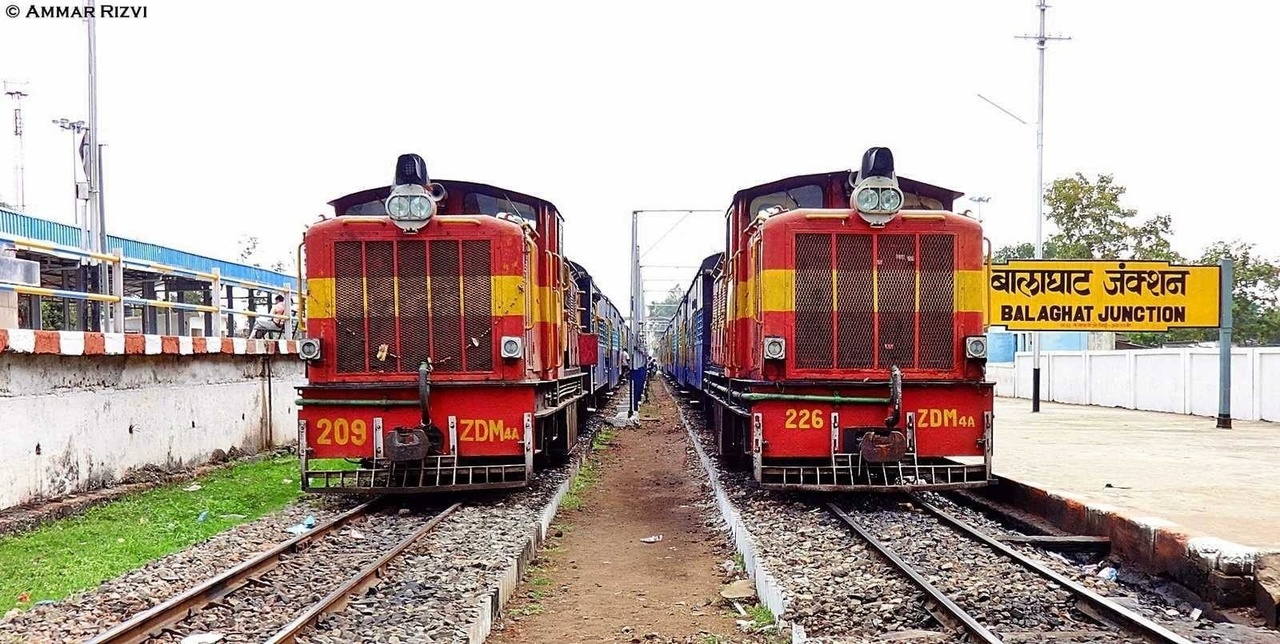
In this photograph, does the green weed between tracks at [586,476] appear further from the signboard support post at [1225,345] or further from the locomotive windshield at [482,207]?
the signboard support post at [1225,345]

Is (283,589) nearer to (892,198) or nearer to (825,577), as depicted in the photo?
(825,577)

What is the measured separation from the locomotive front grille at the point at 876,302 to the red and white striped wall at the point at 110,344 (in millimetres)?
6479

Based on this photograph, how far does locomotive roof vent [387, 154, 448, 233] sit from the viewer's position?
9312 millimetres

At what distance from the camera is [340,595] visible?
5.75 meters

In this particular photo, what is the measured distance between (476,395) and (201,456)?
4657 mm

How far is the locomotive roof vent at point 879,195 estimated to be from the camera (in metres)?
8.97

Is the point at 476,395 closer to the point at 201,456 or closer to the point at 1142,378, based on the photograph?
the point at 201,456

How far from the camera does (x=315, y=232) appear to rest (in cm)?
948

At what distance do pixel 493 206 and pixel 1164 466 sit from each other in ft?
25.9

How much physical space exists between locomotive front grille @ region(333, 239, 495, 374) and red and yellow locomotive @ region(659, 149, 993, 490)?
2661 mm

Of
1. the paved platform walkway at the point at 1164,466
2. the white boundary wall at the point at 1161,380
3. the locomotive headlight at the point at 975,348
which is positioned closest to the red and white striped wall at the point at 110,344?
the locomotive headlight at the point at 975,348

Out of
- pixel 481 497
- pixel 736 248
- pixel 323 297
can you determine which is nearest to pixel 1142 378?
pixel 736 248

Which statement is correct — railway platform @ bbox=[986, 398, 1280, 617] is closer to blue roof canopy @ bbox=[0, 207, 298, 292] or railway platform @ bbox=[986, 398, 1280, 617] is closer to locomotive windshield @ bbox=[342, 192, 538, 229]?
locomotive windshield @ bbox=[342, 192, 538, 229]

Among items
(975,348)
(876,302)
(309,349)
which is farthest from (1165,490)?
(309,349)
